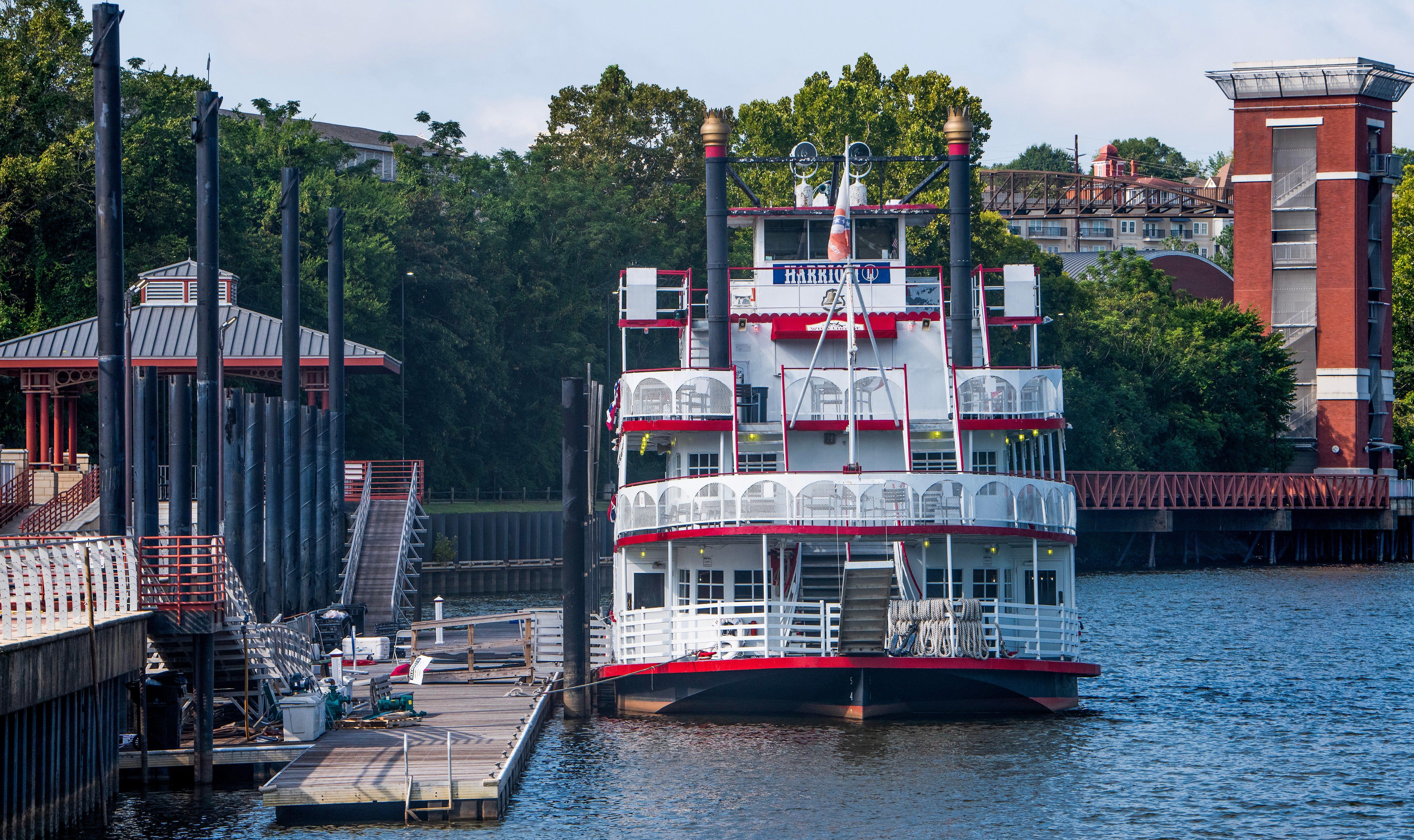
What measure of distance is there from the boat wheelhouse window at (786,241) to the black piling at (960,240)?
344 centimetres

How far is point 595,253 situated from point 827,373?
212 ft

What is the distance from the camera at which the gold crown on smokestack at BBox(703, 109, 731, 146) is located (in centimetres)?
3731

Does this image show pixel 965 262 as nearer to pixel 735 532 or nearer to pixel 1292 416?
pixel 735 532

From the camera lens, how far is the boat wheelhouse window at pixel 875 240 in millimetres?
40500

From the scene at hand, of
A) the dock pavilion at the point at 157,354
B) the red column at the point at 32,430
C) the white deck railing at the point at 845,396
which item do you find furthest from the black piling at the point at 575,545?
the red column at the point at 32,430

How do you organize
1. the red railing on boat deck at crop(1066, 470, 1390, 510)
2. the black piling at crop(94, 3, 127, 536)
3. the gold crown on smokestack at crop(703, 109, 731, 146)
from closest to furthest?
1. the black piling at crop(94, 3, 127, 536)
2. the gold crown on smokestack at crop(703, 109, 731, 146)
3. the red railing on boat deck at crop(1066, 470, 1390, 510)

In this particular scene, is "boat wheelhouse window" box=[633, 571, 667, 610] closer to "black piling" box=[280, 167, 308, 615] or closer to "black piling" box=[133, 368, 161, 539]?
"black piling" box=[133, 368, 161, 539]

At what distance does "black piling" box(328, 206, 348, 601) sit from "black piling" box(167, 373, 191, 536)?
1909 centimetres

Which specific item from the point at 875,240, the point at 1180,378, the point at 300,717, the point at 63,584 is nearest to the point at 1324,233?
the point at 1180,378

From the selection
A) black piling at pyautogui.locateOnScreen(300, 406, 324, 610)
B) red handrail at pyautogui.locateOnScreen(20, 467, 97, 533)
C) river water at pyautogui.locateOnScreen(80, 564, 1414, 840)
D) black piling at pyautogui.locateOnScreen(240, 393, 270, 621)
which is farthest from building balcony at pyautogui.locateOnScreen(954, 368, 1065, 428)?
red handrail at pyautogui.locateOnScreen(20, 467, 97, 533)

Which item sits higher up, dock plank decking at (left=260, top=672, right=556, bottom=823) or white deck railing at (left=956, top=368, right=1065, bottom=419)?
white deck railing at (left=956, top=368, right=1065, bottom=419)

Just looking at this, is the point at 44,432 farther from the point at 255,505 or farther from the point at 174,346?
the point at 255,505

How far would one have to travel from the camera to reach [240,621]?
29.5 m

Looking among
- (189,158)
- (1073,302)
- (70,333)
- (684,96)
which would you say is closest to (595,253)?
(684,96)
